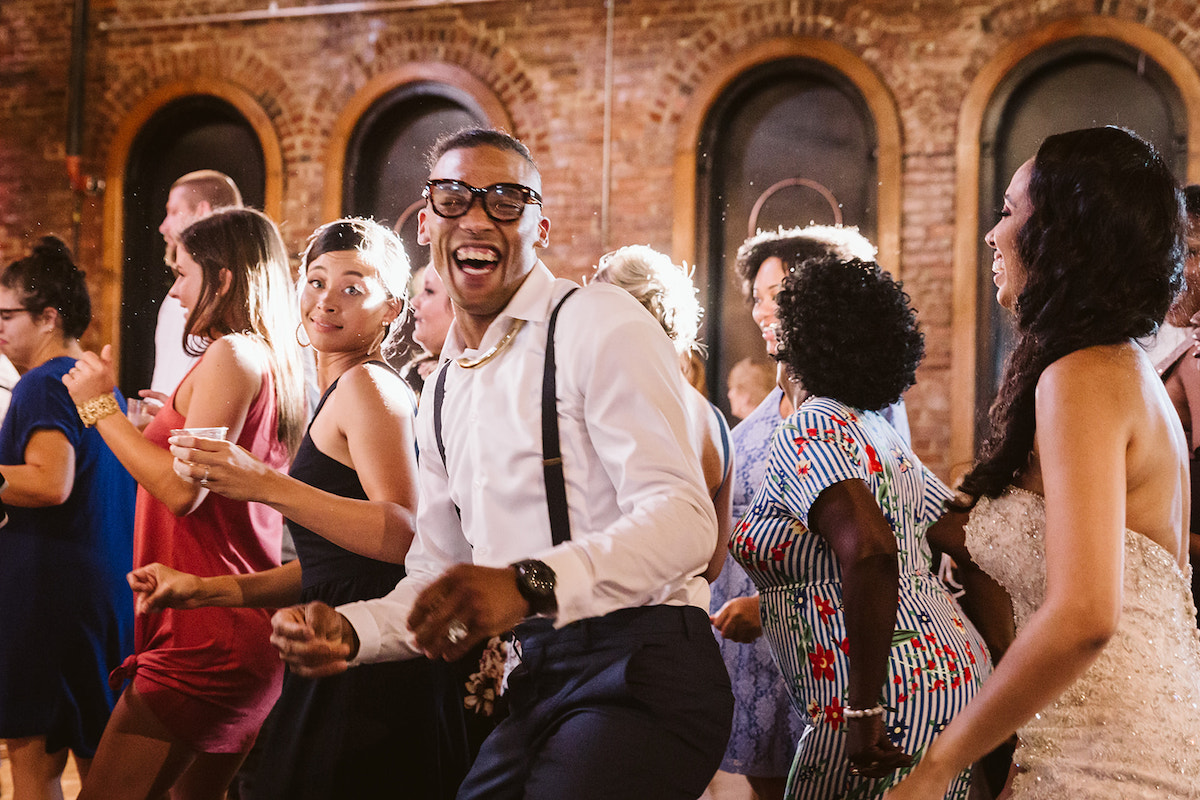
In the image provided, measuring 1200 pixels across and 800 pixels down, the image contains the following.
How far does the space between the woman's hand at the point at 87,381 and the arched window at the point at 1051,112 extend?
500 cm

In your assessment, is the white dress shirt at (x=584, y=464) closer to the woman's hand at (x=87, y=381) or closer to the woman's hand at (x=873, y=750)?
the woman's hand at (x=873, y=750)

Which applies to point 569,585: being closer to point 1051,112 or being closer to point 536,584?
point 536,584

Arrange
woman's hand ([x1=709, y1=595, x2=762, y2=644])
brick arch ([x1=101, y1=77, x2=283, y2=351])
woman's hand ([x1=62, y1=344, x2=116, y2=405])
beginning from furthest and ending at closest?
1. brick arch ([x1=101, y1=77, x2=283, y2=351])
2. woman's hand ([x1=62, y1=344, x2=116, y2=405])
3. woman's hand ([x1=709, y1=595, x2=762, y2=644])

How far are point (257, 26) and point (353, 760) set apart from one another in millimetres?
6800

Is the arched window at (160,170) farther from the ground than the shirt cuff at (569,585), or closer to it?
farther from the ground

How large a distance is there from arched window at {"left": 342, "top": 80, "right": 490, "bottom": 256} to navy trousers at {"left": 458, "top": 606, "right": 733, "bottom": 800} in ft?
19.9

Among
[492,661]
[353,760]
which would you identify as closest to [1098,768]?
[492,661]

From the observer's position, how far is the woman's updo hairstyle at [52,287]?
11.3 ft

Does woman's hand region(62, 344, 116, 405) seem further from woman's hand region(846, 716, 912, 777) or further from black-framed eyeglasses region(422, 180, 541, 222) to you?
woman's hand region(846, 716, 912, 777)

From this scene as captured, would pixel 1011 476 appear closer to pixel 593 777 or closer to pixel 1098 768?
pixel 1098 768

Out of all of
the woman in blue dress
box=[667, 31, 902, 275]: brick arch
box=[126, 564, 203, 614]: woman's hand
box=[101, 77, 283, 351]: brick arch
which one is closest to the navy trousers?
box=[126, 564, 203, 614]: woman's hand

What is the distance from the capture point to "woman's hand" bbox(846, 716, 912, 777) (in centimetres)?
199

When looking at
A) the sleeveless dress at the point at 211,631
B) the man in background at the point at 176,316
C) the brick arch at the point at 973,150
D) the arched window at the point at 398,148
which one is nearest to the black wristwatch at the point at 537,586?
the sleeveless dress at the point at 211,631

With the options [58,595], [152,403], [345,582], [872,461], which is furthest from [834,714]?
[58,595]
